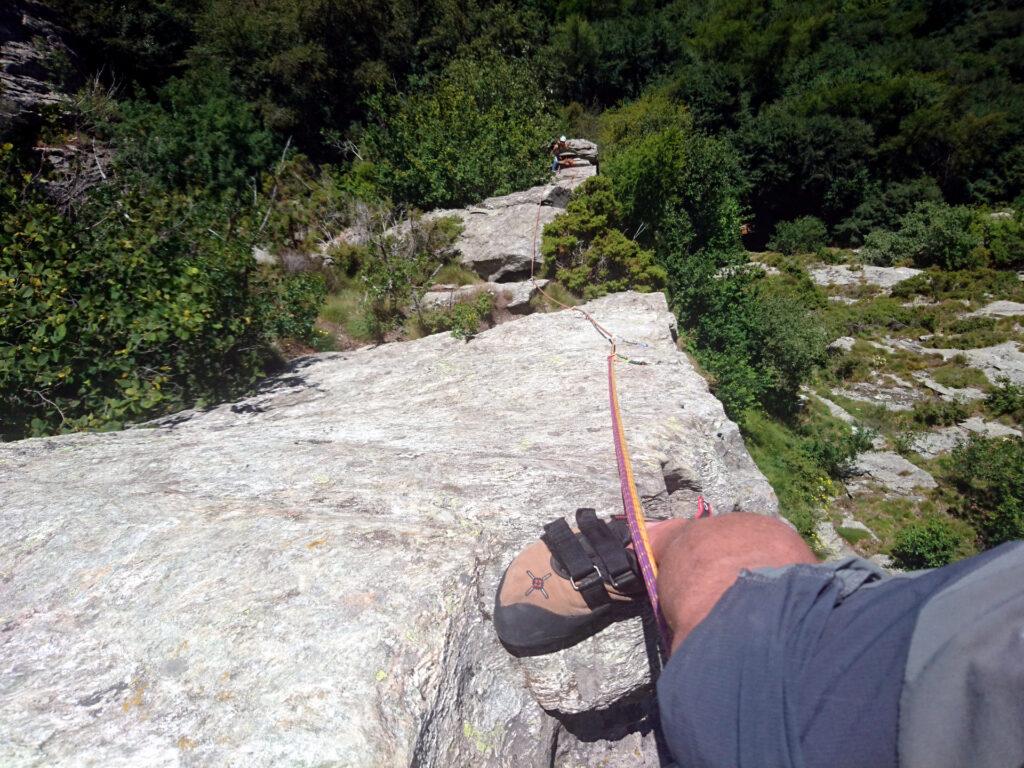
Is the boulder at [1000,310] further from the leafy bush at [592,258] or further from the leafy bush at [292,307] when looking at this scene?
the leafy bush at [292,307]

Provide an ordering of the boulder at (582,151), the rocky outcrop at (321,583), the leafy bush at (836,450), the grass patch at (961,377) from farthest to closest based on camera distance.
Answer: the grass patch at (961,377)
the boulder at (582,151)
the leafy bush at (836,450)
the rocky outcrop at (321,583)

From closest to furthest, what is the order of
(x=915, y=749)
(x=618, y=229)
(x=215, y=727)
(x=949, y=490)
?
1. (x=915, y=749)
2. (x=215, y=727)
3. (x=618, y=229)
4. (x=949, y=490)

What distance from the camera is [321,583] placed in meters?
2.17

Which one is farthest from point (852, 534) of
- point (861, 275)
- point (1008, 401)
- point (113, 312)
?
point (861, 275)

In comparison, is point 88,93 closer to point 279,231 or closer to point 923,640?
point 279,231

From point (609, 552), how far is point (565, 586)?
0.25 metres

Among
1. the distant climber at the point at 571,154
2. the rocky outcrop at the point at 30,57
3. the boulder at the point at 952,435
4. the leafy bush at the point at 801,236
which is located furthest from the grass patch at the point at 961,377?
the rocky outcrop at the point at 30,57

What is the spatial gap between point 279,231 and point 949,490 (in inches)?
643

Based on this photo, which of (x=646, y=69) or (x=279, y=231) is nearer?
(x=279, y=231)

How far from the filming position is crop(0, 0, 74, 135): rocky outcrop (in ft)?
31.0

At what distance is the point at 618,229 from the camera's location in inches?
373

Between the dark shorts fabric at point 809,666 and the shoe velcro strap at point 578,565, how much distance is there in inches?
28.2

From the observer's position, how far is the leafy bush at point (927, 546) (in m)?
10.2

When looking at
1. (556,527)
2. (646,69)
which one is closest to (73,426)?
(556,527)
